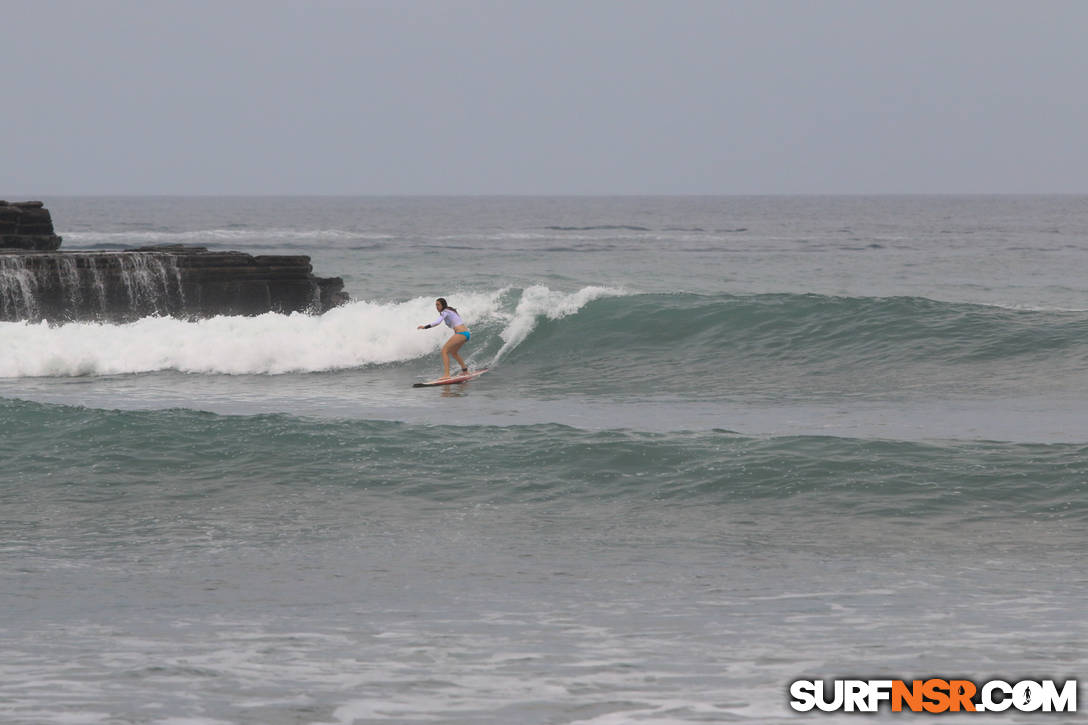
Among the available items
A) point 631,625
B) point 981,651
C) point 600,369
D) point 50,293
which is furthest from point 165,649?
point 50,293

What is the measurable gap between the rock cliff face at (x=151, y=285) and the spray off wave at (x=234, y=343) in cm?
54

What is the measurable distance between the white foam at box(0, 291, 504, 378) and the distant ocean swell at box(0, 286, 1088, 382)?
0.03 meters

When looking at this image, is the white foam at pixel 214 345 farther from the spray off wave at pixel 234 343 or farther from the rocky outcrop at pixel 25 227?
the rocky outcrop at pixel 25 227

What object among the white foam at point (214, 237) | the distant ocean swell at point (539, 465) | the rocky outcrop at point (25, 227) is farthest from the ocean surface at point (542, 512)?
the white foam at point (214, 237)

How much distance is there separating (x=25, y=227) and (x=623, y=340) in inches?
553

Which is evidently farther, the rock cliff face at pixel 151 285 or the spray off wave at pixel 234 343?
the rock cliff face at pixel 151 285

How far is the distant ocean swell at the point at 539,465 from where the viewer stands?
1152 cm

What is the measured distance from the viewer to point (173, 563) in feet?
30.5

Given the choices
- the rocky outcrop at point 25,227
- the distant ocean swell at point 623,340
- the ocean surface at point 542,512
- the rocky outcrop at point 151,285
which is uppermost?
the rocky outcrop at point 25,227

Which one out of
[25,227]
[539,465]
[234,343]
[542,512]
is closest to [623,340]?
[234,343]

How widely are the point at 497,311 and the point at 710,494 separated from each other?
49.4 feet

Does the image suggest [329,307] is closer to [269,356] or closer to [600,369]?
[269,356]

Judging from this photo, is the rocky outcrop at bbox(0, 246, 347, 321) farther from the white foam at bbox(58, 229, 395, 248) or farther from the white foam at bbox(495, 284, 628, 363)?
the white foam at bbox(58, 229, 395, 248)

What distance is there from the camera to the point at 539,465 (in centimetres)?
1277
